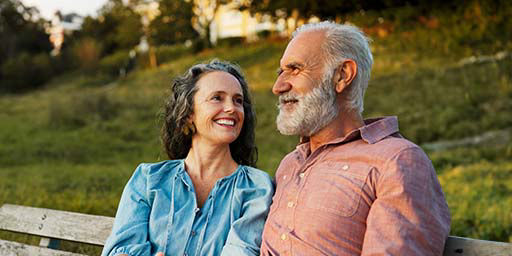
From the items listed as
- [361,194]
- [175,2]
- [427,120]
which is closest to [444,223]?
[361,194]

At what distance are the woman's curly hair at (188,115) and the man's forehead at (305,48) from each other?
482 mm

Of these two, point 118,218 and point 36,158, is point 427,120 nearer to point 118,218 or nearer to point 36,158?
point 36,158

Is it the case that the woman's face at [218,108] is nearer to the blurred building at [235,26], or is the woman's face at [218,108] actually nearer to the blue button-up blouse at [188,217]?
the blue button-up blouse at [188,217]

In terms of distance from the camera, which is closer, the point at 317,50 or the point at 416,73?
the point at 317,50

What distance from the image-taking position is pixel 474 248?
2234 mm

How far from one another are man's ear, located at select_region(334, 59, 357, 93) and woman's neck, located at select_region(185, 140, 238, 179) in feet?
2.43

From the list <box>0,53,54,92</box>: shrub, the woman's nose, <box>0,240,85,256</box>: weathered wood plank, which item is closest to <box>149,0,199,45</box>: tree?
<box>0,53,54,92</box>: shrub

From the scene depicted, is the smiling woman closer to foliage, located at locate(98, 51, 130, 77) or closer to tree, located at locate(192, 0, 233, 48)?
tree, located at locate(192, 0, 233, 48)

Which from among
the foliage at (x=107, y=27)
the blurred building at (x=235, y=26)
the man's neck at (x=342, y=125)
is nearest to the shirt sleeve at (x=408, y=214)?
the man's neck at (x=342, y=125)

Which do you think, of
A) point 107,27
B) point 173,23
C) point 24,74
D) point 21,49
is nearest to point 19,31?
point 21,49

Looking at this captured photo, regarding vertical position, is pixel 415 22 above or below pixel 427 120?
above

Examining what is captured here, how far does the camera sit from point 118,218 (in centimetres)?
280

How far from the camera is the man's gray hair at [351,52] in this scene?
2.62 metres

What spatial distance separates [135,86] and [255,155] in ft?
74.2
